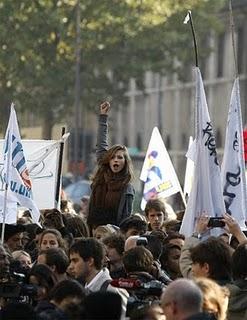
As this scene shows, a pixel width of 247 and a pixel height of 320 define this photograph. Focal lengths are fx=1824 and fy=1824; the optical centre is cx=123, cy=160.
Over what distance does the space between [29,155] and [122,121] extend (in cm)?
5309

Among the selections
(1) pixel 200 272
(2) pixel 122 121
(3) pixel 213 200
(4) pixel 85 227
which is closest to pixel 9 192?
(4) pixel 85 227

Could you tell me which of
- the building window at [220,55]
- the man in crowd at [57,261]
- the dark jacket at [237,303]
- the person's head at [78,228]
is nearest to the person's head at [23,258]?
the man in crowd at [57,261]

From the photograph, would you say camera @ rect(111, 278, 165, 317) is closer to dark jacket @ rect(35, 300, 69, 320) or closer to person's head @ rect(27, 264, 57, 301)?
person's head @ rect(27, 264, 57, 301)

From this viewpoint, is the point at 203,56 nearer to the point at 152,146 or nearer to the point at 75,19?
the point at 75,19

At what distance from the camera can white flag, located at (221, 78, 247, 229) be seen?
14898mm

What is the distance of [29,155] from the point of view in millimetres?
18750

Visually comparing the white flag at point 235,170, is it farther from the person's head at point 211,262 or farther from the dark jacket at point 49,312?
the dark jacket at point 49,312

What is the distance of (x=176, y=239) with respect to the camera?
555 inches

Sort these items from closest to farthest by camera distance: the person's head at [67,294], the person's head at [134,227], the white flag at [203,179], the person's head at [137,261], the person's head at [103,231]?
the person's head at [67,294]
the person's head at [137,261]
the white flag at [203,179]
the person's head at [103,231]
the person's head at [134,227]

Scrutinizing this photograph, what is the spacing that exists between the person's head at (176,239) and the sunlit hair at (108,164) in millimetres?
1824

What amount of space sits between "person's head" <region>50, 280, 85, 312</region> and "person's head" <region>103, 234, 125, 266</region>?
299 cm

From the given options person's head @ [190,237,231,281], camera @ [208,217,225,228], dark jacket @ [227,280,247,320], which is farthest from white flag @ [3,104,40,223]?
dark jacket @ [227,280,247,320]

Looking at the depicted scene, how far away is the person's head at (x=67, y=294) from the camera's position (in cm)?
1016

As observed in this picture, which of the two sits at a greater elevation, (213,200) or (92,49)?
(92,49)
